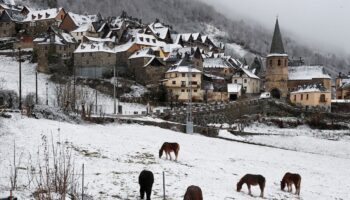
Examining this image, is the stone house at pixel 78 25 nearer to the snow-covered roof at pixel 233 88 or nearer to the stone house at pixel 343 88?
the snow-covered roof at pixel 233 88

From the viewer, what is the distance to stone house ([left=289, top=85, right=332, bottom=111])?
86250 mm

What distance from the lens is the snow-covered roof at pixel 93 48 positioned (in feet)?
286

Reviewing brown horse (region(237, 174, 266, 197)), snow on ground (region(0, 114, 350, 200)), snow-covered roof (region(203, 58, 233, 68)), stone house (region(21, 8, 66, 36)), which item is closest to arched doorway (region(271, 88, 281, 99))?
snow-covered roof (region(203, 58, 233, 68))

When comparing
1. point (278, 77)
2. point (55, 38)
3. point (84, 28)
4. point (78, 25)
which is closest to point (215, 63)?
point (278, 77)

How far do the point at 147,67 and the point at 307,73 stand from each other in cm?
3707

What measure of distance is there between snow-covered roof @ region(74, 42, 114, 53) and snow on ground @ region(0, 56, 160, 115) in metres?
8.93

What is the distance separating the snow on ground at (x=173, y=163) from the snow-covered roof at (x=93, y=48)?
154 feet

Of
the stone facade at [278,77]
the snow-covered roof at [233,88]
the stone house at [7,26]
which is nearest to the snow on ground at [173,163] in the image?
the snow-covered roof at [233,88]

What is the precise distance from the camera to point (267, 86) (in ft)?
315

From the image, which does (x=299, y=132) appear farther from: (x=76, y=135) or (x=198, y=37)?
(x=198, y=37)

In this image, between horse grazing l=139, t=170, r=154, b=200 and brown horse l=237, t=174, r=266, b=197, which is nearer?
horse grazing l=139, t=170, r=154, b=200

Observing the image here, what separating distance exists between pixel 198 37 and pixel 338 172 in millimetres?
97330

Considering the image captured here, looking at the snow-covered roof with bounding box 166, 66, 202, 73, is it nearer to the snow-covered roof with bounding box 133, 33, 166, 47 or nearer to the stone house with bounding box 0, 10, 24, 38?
the snow-covered roof with bounding box 133, 33, 166, 47

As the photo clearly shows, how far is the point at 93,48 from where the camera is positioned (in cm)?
8750
